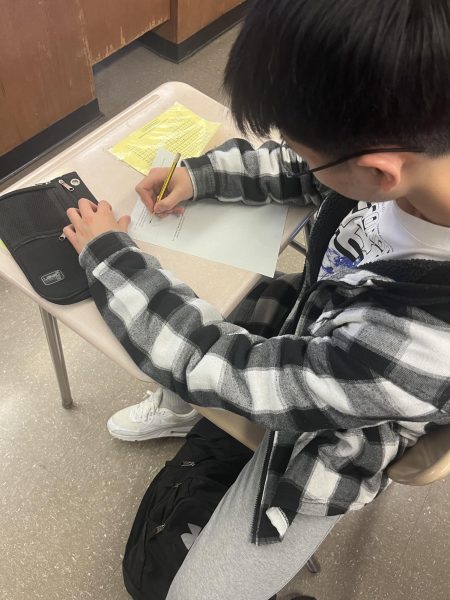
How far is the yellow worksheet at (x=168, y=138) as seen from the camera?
93 centimetres

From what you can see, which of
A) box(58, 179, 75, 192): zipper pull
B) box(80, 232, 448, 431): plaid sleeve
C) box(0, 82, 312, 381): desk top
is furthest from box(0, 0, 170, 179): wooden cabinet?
box(80, 232, 448, 431): plaid sleeve

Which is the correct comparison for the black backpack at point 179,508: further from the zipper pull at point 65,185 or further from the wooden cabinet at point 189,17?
the wooden cabinet at point 189,17

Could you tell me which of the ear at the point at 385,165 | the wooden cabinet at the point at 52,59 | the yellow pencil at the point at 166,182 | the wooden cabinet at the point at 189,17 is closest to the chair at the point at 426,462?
the ear at the point at 385,165

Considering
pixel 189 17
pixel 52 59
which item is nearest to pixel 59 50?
pixel 52 59

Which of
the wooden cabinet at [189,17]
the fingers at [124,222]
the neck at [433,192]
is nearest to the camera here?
the neck at [433,192]

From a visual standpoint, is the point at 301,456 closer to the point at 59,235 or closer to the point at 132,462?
the point at 59,235

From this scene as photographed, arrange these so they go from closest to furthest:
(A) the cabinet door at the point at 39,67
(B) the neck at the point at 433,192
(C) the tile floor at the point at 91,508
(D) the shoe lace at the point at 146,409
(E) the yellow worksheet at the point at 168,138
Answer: (B) the neck at the point at 433,192, (E) the yellow worksheet at the point at 168,138, (C) the tile floor at the point at 91,508, (D) the shoe lace at the point at 146,409, (A) the cabinet door at the point at 39,67

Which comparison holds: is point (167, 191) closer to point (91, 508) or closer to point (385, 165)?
point (385, 165)

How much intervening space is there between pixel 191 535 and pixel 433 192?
0.78m

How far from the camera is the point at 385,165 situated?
47 cm

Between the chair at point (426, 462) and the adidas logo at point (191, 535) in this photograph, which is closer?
the chair at point (426, 462)

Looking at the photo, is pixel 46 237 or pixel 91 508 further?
pixel 91 508

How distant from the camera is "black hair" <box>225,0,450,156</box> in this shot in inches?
15.4

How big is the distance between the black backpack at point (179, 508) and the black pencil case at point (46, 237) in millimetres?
478
